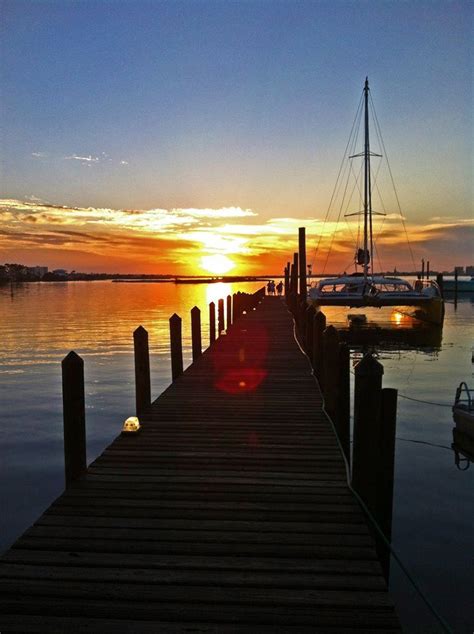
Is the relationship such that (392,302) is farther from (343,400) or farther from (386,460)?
(386,460)

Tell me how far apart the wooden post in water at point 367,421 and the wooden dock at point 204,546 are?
359mm

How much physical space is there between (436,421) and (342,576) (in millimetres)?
11351

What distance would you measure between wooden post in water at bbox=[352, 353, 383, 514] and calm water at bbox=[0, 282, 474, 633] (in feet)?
5.82

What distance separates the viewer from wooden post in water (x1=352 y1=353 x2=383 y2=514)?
18.2ft

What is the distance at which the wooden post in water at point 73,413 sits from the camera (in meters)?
6.30

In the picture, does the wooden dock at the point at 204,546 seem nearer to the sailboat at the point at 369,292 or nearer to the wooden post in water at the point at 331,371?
the wooden post in water at the point at 331,371

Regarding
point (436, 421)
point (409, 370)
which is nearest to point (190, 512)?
point (436, 421)

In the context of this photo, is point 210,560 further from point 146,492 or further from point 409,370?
point 409,370

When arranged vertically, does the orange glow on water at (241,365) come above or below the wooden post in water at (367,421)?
below

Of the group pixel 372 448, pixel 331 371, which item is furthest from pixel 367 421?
pixel 331 371

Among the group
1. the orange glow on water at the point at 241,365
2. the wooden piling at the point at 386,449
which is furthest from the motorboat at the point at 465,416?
the wooden piling at the point at 386,449

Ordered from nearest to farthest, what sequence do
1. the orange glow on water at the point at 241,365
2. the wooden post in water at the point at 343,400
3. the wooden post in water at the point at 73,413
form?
1. the wooden post in water at the point at 73,413
2. the wooden post in water at the point at 343,400
3. the orange glow on water at the point at 241,365

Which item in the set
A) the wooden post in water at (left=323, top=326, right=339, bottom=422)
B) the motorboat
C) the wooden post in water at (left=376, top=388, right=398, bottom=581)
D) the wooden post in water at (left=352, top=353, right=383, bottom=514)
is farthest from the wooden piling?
the motorboat

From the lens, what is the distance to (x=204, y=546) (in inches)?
180
